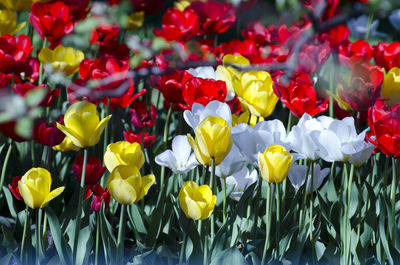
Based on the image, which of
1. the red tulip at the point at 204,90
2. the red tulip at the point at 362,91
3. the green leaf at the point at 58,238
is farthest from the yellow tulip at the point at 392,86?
the green leaf at the point at 58,238

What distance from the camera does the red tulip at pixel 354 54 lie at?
2.03 m

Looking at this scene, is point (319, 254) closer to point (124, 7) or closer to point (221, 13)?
point (124, 7)

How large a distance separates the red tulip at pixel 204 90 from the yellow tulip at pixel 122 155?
33 centimetres

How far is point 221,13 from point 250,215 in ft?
3.60

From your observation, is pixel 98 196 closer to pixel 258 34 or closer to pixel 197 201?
pixel 197 201

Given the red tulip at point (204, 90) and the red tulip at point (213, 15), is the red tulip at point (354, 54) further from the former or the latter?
the red tulip at point (204, 90)

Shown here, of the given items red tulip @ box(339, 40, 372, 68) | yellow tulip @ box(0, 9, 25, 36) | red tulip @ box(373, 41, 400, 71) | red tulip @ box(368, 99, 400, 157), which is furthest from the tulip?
yellow tulip @ box(0, 9, 25, 36)

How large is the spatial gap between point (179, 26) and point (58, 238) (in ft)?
4.11

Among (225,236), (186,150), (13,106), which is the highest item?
(13,106)

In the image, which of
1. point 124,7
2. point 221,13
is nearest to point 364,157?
point 124,7

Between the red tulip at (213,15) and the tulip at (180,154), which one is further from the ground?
the red tulip at (213,15)

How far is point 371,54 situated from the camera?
2.12 metres

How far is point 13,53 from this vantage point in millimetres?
1889

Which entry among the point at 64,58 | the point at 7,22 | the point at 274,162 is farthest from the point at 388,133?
the point at 7,22
